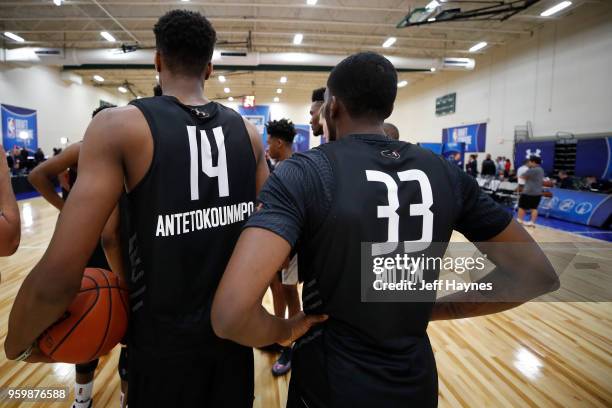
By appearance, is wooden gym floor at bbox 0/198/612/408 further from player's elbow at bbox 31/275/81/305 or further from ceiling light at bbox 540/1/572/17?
ceiling light at bbox 540/1/572/17

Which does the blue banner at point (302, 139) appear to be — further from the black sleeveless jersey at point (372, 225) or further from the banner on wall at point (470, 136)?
the black sleeveless jersey at point (372, 225)

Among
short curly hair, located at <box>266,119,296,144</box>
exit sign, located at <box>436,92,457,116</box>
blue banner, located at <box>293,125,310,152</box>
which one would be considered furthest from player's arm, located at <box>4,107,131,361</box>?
exit sign, located at <box>436,92,457,116</box>

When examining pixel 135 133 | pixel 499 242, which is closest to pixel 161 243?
pixel 135 133

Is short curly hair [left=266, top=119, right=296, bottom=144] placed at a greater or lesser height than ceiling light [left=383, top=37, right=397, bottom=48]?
lesser

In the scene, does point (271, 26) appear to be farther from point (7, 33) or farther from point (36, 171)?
point (36, 171)

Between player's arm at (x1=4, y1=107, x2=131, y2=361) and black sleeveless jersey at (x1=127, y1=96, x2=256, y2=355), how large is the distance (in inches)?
3.9

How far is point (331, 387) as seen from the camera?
86 cm

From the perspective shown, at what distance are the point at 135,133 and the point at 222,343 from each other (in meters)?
0.67

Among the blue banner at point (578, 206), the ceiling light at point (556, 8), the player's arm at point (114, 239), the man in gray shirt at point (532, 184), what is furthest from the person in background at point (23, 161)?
the ceiling light at point (556, 8)

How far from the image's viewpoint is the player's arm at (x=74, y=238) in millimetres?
848

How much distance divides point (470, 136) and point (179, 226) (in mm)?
15335

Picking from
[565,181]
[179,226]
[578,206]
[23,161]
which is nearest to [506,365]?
[179,226]

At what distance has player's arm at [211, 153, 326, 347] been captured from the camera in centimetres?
75

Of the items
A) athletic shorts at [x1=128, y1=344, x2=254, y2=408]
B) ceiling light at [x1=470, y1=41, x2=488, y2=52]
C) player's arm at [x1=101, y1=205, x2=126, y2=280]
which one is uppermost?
ceiling light at [x1=470, y1=41, x2=488, y2=52]
